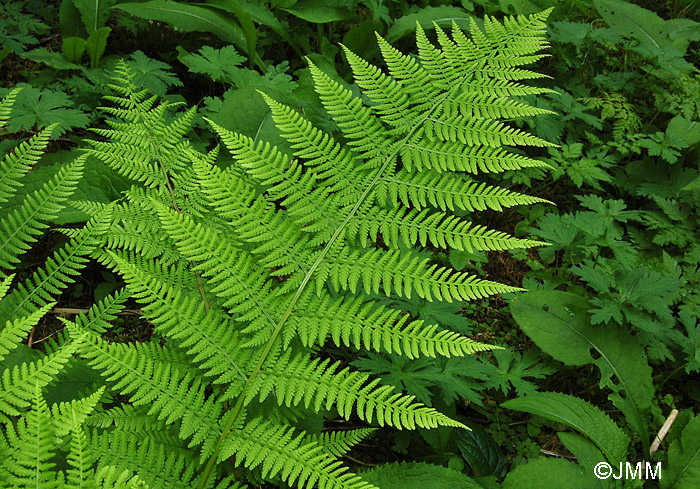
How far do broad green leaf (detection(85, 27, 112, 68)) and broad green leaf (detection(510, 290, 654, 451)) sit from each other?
10.8ft

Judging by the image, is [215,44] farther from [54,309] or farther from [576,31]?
[576,31]

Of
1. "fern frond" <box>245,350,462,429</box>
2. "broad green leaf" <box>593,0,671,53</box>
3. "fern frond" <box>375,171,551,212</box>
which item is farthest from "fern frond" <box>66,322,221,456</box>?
"broad green leaf" <box>593,0,671,53</box>

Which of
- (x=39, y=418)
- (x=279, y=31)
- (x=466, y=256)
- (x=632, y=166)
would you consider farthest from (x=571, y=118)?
(x=39, y=418)

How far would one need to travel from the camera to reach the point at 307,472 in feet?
4.50

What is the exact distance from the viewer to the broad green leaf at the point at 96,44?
3578mm

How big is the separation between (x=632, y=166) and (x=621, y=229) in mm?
787

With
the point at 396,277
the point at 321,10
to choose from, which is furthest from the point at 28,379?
the point at 321,10

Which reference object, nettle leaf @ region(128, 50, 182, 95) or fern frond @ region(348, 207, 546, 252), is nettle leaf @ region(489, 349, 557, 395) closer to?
fern frond @ region(348, 207, 546, 252)

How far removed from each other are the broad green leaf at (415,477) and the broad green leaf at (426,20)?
3410 mm

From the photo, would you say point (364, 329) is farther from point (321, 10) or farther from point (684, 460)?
point (321, 10)

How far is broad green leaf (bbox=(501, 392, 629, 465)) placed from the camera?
248 centimetres

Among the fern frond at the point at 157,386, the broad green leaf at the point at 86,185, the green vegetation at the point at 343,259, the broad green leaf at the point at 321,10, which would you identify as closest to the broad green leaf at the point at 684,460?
the green vegetation at the point at 343,259

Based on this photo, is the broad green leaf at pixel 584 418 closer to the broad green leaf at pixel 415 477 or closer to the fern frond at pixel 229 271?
the broad green leaf at pixel 415 477

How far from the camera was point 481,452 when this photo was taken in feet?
7.97
